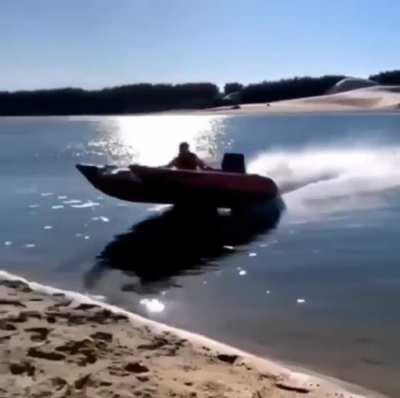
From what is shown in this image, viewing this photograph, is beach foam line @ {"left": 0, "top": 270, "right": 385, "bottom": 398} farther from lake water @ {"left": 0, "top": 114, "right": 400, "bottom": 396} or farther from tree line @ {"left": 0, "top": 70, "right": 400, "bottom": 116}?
tree line @ {"left": 0, "top": 70, "right": 400, "bottom": 116}

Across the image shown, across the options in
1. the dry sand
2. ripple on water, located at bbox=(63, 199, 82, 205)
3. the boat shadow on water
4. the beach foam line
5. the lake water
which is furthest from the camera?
the dry sand

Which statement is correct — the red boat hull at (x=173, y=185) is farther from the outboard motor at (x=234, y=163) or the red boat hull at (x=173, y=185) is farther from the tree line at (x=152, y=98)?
the tree line at (x=152, y=98)

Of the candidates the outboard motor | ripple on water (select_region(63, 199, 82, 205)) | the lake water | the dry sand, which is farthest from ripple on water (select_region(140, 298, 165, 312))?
the dry sand

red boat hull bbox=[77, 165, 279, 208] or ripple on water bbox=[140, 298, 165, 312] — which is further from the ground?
red boat hull bbox=[77, 165, 279, 208]

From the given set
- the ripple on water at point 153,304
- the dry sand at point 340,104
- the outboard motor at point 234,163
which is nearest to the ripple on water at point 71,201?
the outboard motor at point 234,163

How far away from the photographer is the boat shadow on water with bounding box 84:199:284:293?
7.88 meters

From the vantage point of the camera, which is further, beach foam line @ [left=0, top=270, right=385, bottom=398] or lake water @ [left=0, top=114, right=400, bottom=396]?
lake water @ [left=0, top=114, right=400, bottom=396]

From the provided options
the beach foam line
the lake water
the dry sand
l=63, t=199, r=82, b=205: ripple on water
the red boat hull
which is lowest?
the dry sand

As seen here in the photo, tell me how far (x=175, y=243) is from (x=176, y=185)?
5.37 ft

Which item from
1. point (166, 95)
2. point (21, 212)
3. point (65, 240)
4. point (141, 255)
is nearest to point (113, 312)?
point (141, 255)

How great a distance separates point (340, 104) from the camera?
7394 cm

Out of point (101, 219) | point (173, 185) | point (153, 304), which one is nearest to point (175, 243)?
point (173, 185)

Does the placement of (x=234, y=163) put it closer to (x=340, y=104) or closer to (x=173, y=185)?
(x=173, y=185)

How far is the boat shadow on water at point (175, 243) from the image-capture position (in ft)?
25.8
